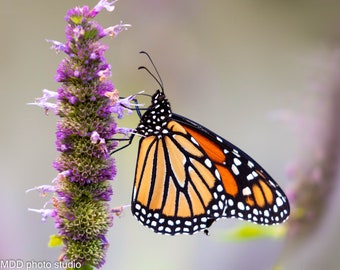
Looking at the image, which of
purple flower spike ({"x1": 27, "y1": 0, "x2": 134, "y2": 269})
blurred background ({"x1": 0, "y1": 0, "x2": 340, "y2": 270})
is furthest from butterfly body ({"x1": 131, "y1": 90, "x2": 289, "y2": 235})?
purple flower spike ({"x1": 27, "y1": 0, "x2": 134, "y2": 269})

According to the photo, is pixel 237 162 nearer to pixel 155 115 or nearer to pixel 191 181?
pixel 191 181

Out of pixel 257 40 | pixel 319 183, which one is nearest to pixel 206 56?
pixel 257 40

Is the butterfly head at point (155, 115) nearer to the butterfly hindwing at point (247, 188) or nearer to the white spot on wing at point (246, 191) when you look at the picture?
the butterfly hindwing at point (247, 188)

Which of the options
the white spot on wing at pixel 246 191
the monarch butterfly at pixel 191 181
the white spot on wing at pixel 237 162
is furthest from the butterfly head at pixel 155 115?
the white spot on wing at pixel 246 191

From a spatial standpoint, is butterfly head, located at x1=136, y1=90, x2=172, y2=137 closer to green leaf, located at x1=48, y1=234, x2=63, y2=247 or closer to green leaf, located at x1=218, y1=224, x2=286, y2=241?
green leaf, located at x1=218, y1=224, x2=286, y2=241

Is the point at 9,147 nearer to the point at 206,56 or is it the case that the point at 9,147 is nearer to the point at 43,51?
the point at 43,51

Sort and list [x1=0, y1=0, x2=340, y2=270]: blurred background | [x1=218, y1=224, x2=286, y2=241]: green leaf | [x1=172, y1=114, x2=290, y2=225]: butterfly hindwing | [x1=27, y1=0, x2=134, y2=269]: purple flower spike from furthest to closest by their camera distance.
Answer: [x1=0, y1=0, x2=340, y2=270]: blurred background
[x1=218, y1=224, x2=286, y2=241]: green leaf
[x1=172, y1=114, x2=290, y2=225]: butterfly hindwing
[x1=27, y1=0, x2=134, y2=269]: purple flower spike

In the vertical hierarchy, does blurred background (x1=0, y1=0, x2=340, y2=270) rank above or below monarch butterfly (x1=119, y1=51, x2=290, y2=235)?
above

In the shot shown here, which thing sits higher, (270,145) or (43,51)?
(43,51)
